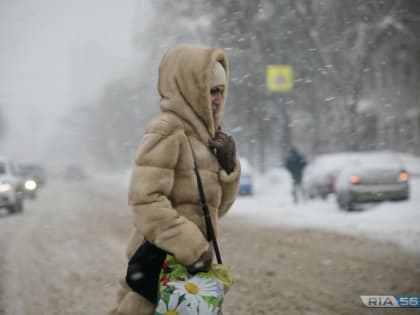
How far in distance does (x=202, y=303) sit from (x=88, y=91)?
12310 cm

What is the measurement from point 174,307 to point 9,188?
14.1 metres

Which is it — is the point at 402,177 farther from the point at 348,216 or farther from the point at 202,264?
the point at 202,264

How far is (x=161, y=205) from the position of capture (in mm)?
2547

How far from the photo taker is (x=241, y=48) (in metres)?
23.0

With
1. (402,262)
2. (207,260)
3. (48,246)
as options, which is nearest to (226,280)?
(207,260)

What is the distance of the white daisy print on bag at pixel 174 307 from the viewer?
98.3 inches

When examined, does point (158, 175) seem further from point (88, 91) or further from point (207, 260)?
point (88, 91)

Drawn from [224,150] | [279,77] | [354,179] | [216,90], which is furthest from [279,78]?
[224,150]

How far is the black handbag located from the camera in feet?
8.77

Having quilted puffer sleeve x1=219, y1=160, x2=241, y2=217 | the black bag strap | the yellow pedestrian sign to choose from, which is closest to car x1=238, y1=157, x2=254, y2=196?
the yellow pedestrian sign

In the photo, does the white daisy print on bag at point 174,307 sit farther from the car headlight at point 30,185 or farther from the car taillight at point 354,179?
the car headlight at point 30,185

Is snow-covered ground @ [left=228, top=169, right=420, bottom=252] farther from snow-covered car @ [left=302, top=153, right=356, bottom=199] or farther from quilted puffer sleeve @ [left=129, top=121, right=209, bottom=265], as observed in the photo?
quilted puffer sleeve @ [left=129, top=121, right=209, bottom=265]

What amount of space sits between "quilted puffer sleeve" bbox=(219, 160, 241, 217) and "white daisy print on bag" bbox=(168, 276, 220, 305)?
55 centimetres

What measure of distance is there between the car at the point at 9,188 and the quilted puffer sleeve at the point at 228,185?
44.6ft
